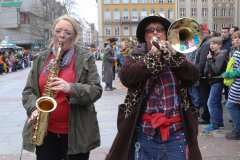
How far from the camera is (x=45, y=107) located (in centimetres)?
299

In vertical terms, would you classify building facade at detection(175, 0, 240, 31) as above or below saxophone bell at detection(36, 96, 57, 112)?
above

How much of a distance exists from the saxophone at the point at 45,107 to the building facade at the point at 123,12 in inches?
3075

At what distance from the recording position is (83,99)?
3.04 metres

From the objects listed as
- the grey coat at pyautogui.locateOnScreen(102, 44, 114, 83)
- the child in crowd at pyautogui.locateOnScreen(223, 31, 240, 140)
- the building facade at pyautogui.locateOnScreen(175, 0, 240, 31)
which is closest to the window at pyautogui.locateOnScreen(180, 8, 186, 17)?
the building facade at pyautogui.locateOnScreen(175, 0, 240, 31)

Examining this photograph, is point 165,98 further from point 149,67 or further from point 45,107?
point 45,107

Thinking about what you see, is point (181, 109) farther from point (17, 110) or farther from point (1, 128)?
point (17, 110)

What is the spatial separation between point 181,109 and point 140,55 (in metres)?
0.49

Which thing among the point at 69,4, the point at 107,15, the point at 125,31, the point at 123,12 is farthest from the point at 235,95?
the point at 125,31

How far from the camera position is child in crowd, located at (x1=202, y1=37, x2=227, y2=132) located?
622 cm

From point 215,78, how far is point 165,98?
3.82 metres

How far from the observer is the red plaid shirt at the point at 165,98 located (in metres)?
2.66

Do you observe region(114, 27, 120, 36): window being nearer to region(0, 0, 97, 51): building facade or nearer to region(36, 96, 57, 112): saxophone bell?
region(0, 0, 97, 51): building facade

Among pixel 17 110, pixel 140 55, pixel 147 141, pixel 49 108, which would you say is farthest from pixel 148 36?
pixel 17 110

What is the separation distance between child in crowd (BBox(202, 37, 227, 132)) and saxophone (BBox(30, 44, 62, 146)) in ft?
12.3
